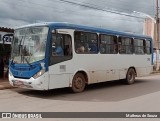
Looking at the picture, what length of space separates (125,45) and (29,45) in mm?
6700

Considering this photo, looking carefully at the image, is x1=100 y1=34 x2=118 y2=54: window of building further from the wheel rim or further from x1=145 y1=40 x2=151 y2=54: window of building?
x1=145 y1=40 x2=151 y2=54: window of building

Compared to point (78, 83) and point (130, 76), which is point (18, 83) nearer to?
point (78, 83)

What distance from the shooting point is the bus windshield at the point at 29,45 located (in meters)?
12.1

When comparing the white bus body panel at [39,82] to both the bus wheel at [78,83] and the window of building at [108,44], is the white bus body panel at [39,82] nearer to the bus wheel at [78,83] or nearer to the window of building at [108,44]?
the bus wheel at [78,83]

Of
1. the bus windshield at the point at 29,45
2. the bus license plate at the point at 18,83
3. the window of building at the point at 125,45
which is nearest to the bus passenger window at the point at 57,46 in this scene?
the bus windshield at the point at 29,45

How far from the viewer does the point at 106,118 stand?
8.74 metres

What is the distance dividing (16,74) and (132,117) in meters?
5.57

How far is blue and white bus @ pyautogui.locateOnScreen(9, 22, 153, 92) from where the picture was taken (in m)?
12.0

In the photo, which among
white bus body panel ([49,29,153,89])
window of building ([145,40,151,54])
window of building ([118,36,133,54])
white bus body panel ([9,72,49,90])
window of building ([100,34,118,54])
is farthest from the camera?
window of building ([145,40,151,54])

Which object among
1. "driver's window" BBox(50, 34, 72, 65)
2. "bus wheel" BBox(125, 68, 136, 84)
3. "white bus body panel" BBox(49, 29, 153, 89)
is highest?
"driver's window" BBox(50, 34, 72, 65)

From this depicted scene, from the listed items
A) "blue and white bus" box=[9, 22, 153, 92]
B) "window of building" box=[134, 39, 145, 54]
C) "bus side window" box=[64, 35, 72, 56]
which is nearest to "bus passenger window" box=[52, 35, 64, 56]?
"blue and white bus" box=[9, 22, 153, 92]

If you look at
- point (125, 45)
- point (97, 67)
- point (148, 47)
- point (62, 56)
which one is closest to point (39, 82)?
point (62, 56)

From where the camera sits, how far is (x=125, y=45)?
1747 cm

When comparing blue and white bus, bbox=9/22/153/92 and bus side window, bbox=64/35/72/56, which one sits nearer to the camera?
blue and white bus, bbox=9/22/153/92
